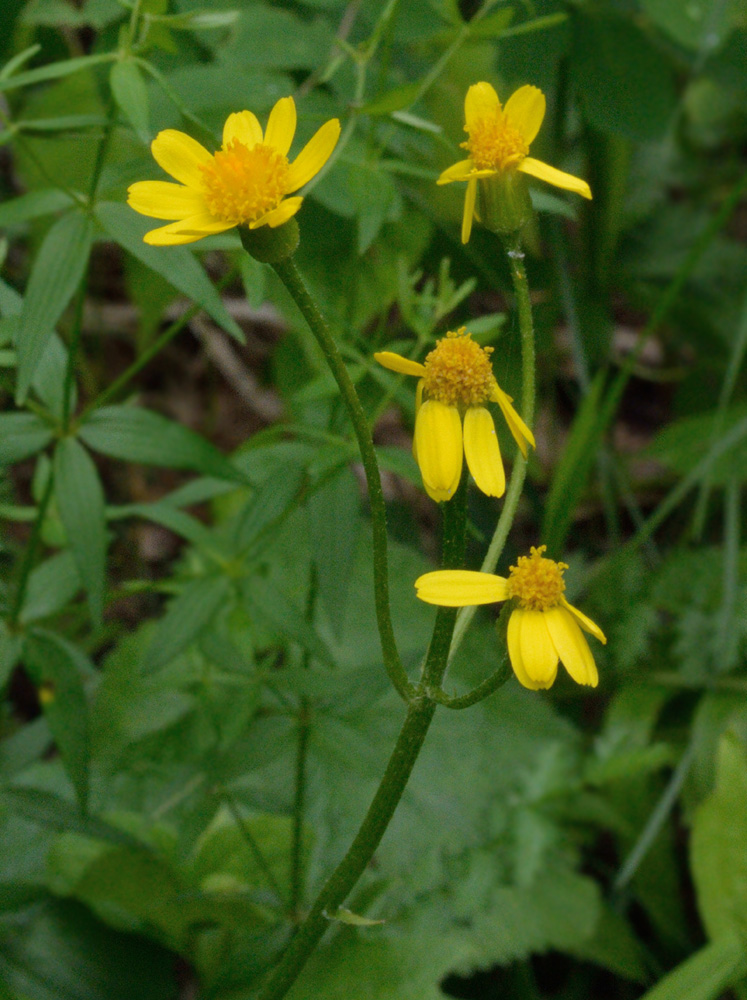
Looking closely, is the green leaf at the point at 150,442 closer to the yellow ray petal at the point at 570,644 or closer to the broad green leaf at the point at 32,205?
the broad green leaf at the point at 32,205

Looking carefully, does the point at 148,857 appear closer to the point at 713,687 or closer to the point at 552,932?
the point at 552,932

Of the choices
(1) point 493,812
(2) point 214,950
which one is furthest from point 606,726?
(2) point 214,950

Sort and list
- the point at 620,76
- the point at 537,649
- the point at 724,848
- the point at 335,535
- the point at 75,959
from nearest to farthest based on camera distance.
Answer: the point at 537,649, the point at 335,535, the point at 75,959, the point at 724,848, the point at 620,76

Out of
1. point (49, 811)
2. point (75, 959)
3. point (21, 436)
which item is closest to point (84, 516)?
point (21, 436)

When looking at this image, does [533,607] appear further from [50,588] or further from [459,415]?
[50,588]

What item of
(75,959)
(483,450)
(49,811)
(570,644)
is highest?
(483,450)

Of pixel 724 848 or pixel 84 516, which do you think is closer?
pixel 84 516
